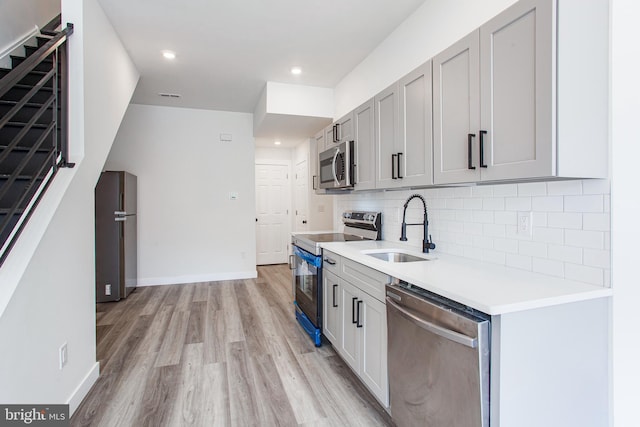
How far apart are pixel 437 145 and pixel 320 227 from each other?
4.02 meters

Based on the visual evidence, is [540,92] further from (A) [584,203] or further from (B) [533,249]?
(B) [533,249]

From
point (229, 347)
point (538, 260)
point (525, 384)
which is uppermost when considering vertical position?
point (538, 260)

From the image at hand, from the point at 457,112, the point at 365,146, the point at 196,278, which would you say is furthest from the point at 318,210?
the point at 457,112

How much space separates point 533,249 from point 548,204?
0.24 meters

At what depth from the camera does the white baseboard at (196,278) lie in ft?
15.7

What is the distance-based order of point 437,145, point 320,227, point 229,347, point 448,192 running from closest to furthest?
point 437,145, point 448,192, point 229,347, point 320,227

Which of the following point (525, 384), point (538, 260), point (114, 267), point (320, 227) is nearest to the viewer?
point (525, 384)

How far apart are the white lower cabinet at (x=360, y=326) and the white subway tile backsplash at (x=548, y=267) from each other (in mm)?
743

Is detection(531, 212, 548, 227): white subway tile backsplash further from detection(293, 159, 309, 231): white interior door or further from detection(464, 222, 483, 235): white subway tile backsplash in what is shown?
detection(293, 159, 309, 231): white interior door

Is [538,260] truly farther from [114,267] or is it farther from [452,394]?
[114,267]

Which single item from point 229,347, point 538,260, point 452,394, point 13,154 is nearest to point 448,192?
point 538,260

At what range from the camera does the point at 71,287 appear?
190 cm

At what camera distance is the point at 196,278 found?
196 inches

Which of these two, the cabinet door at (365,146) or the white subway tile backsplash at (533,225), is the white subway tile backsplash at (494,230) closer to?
the white subway tile backsplash at (533,225)
